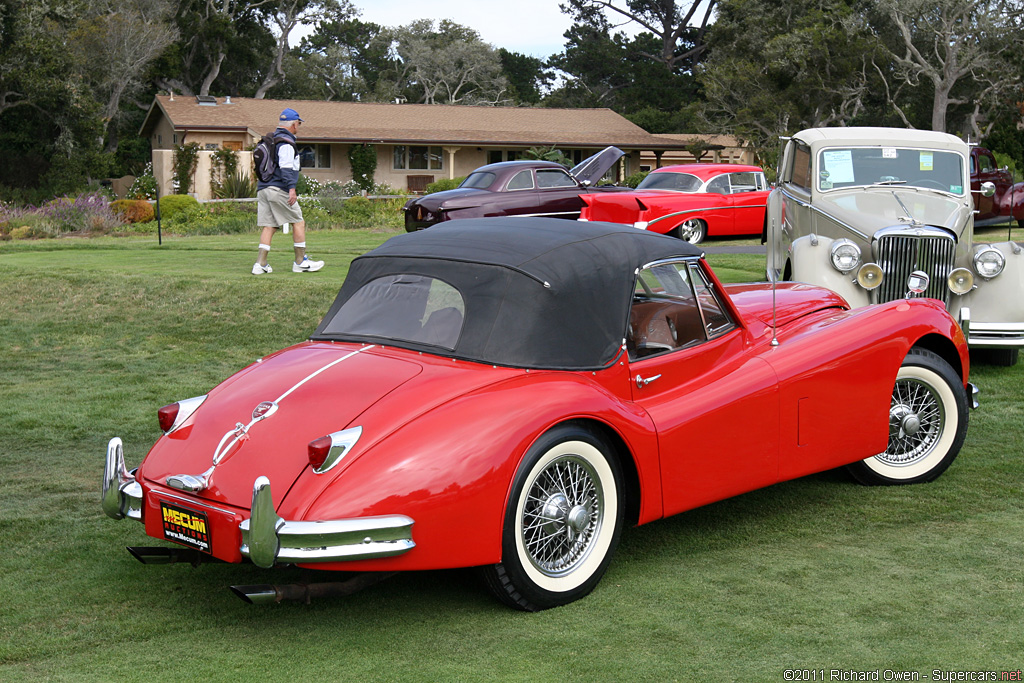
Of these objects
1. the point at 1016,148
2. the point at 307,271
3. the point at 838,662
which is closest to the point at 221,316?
the point at 307,271

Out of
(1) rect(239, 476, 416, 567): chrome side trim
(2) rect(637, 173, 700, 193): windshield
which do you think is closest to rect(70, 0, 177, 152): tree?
(2) rect(637, 173, 700, 193): windshield

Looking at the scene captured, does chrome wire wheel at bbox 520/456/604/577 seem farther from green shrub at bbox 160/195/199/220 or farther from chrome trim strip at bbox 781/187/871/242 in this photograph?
green shrub at bbox 160/195/199/220

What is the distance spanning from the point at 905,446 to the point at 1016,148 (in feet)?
123

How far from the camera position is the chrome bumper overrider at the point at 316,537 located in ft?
11.4

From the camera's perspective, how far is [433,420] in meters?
3.80

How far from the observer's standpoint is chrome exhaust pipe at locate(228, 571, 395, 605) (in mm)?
3623

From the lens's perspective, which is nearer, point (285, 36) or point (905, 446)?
point (905, 446)

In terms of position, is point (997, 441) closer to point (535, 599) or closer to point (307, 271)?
point (535, 599)

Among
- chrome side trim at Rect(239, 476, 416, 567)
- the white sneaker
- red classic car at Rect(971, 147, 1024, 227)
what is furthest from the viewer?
red classic car at Rect(971, 147, 1024, 227)

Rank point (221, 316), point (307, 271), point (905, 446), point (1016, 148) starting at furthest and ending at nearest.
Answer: point (1016, 148), point (307, 271), point (221, 316), point (905, 446)

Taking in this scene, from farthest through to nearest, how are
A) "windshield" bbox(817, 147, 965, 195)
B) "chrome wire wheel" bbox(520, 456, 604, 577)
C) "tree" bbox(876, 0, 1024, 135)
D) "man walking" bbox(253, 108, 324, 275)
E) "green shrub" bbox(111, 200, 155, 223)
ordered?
"tree" bbox(876, 0, 1024, 135) < "green shrub" bbox(111, 200, 155, 223) < "man walking" bbox(253, 108, 324, 275) < "windshield" bbox(817, 147, 965, 195) < "chrome wire wheel" bbox(520, 456, 604, 577)

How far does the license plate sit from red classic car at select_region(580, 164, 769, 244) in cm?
1482

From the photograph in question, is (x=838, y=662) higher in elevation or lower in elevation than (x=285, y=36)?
lower

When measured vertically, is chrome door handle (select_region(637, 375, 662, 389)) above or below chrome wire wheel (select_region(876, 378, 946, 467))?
above
